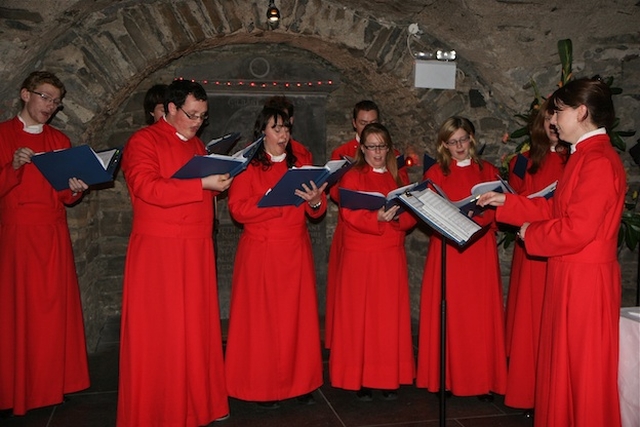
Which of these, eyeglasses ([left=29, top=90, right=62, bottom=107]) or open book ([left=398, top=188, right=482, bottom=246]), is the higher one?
eyeglasses ([left=29, top=90, right=62, bottom=107])

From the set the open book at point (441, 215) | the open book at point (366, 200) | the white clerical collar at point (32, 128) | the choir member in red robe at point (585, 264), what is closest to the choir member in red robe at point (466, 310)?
the open book at point (366, 200)

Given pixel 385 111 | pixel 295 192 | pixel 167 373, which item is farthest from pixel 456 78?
pixel 167 373

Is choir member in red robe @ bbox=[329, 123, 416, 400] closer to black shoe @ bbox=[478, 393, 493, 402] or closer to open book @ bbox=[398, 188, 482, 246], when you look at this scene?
→ black shoe @ bbox=[478, 393, 493, 402]

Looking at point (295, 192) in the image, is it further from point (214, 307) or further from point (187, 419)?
point (187, 419)

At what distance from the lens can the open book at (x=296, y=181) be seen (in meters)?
3.52

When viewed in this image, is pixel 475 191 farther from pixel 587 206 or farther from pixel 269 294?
pixel 269 294

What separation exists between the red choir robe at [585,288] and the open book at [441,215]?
0.34 meters

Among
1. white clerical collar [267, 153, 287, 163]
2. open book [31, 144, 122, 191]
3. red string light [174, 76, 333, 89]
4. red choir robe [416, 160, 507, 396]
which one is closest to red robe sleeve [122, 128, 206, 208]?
open book [31, 144, 122, 191]

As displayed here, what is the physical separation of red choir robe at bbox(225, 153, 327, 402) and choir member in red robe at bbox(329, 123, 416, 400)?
11.9 inches

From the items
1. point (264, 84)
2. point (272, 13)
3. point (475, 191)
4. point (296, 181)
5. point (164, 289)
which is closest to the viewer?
point (475, 191)

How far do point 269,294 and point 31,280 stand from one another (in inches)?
58.7

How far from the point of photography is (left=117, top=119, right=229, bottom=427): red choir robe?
346 centimetres

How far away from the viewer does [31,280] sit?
13.1 ft

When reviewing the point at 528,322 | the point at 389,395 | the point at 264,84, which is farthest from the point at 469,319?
the point at 264,84
